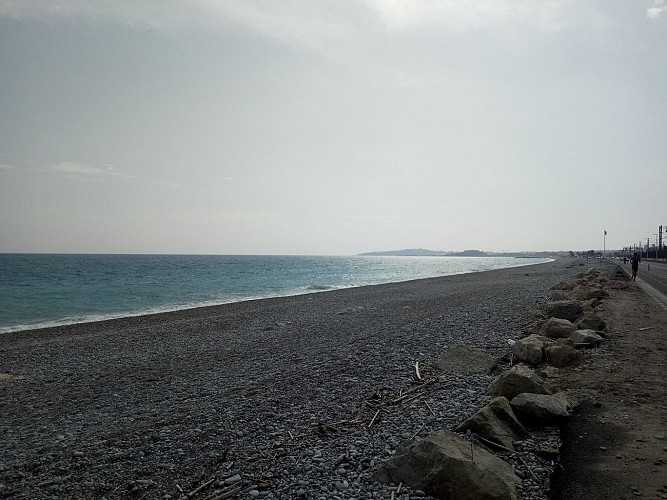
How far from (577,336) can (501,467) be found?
7038 millimetres

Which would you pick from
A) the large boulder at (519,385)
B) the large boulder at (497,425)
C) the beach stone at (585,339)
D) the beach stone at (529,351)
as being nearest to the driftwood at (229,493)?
the large boulder at (497,425)

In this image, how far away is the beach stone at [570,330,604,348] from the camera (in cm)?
979

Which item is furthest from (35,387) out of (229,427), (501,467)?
(501,467)

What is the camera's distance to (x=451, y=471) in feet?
13.2

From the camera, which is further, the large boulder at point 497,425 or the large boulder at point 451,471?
the large boulder at point 497,425

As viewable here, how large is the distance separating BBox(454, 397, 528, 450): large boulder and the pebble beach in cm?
24

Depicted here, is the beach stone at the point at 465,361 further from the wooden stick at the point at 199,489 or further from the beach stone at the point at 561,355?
the wooden stick at the point at 199,489

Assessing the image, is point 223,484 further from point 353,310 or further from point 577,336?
point 353,310

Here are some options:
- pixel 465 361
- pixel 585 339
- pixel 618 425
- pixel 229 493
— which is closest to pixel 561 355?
pixel 585 339

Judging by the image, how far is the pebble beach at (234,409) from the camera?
16.2 feet

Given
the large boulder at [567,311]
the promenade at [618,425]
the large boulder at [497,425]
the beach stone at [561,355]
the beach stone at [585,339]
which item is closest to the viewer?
the promenade at [618,425]

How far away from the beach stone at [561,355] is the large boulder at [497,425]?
384 cm

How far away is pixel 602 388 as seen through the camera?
710cm

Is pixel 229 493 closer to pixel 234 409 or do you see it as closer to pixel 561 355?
pixel 234 409
